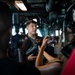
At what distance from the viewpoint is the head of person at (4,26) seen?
1.12m

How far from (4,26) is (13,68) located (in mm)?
219

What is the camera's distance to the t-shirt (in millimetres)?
1106

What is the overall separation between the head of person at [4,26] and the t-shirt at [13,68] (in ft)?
0.24

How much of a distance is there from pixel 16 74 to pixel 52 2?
23.8 feet

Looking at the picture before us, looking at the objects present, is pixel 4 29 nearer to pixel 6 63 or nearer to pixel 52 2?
pixel 6 63

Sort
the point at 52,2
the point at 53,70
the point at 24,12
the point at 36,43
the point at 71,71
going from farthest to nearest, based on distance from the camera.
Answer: the point at 24,12
the point at 52,2
the point at 36,43
the point at 53,70
the point at 71,71

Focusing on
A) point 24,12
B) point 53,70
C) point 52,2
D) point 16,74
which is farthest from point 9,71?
point 24,12

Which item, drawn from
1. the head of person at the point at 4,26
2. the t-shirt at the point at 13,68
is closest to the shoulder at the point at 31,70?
the t-shirt at the point at 13,68

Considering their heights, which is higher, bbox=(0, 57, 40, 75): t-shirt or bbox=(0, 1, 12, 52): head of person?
bbox=(0, 1, 12, 52): head of person

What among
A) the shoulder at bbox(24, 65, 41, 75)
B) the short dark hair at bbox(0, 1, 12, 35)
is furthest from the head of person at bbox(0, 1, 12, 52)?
the shoulder at bbox(24, 65, 41, 75)

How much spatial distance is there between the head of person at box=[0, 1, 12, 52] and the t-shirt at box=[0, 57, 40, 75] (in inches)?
2.9

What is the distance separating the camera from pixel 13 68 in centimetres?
112

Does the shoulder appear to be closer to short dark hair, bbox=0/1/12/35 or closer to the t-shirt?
the t-shirt

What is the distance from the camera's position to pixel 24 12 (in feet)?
39.1
